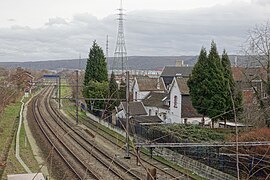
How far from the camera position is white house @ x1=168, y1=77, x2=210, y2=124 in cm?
3294

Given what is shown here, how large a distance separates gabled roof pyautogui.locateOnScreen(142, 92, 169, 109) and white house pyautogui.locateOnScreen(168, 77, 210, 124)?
2872 millimetres

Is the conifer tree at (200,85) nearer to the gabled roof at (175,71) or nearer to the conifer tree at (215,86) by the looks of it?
the conifer tree at (215,86)

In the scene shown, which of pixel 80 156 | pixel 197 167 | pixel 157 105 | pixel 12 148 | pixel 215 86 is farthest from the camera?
pixel 157 105

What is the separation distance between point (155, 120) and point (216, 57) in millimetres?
8765

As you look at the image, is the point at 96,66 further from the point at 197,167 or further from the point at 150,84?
the point at 197,167

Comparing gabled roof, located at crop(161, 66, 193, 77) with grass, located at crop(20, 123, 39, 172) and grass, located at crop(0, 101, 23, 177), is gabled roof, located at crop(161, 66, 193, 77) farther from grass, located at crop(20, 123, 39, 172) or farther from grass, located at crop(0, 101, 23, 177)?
grass, located at crop(20, 123, 39, 172)

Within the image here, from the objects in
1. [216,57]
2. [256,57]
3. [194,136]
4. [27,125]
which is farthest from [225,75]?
[27,125]

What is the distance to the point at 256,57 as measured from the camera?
77.5ft

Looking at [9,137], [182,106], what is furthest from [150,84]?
[9,137]

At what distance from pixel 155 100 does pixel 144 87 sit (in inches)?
192

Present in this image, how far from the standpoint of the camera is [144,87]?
44.5m

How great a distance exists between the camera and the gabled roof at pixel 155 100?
126 ft

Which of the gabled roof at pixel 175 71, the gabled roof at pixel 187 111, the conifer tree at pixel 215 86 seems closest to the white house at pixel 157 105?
the gabled roof at pixel 187 111

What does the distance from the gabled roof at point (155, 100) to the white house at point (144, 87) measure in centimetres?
172
